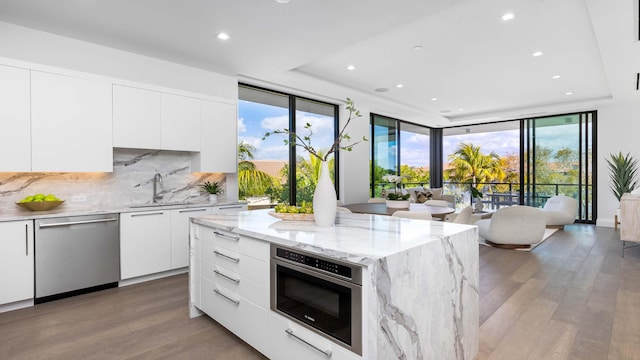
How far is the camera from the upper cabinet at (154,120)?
371 cm

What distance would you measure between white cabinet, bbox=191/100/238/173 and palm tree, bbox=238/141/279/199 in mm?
314

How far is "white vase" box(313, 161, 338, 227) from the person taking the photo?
2.19 m

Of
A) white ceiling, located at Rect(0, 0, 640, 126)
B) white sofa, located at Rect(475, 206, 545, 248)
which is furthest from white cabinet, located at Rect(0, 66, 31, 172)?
white sofa, located at Rect(475, 206, 545, 248)

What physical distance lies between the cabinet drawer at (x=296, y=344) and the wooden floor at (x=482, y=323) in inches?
14.4

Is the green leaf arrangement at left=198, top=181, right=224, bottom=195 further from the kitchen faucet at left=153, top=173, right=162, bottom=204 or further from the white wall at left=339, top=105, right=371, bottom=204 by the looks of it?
the white wall at left=339, top=105, right=371, bottom=204

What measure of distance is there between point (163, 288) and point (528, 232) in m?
5.14

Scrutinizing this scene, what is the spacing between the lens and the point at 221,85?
475 cm

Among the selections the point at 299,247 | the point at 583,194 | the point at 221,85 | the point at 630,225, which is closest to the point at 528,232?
the point at 630,225

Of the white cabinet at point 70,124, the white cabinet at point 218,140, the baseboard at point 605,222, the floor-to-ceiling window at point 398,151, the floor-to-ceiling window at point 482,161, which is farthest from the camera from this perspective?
the floor-to-ceiling window at point 482,161

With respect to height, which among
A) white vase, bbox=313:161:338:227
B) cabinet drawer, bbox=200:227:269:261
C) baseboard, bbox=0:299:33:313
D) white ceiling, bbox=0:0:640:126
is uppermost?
white ceiling, bbox=0:0:640:126

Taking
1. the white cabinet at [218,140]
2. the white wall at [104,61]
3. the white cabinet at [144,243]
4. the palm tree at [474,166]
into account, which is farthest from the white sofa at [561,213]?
the white cabinet at [144,243]

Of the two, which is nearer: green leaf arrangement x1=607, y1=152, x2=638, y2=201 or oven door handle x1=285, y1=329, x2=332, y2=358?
oven door handle x1=285, y1=329, x2=332, y2=358

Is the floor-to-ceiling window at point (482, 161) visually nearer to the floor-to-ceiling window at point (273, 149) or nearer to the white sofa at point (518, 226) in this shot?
the white sofa at point (518, 226)

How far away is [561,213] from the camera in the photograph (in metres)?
6.86
